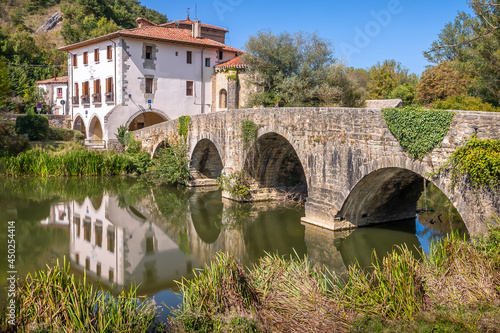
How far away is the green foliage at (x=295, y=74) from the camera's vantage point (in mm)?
22625

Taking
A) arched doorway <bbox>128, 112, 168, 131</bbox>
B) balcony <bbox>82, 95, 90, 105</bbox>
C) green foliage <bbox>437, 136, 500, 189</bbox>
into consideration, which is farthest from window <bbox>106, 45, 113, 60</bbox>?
green foliage <bbox>437, 136, 500, 189</bbox>

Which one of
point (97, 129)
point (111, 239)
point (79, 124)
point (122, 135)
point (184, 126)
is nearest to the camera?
point (111, 239)

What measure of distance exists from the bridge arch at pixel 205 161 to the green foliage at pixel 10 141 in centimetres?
1043

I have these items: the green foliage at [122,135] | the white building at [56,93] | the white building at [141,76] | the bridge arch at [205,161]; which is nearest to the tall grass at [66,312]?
the bridge arch at [205,161]

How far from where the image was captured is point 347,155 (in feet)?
41.1

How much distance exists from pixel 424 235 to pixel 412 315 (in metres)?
7.28

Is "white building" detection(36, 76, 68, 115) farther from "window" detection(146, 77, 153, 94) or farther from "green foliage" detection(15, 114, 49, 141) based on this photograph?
"window" detection(146, 77, 153, 94)

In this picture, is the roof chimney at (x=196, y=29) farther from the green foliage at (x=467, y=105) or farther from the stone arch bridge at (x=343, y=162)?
the green foliage at (x=467, y=105)

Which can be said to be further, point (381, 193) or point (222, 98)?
point (222, 98)

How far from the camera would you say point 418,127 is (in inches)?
405

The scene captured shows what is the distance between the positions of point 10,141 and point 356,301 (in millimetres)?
24604

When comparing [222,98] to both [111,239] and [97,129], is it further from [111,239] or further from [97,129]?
[111,239]

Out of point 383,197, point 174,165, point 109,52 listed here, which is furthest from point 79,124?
point 383,197

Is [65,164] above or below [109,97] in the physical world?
below
